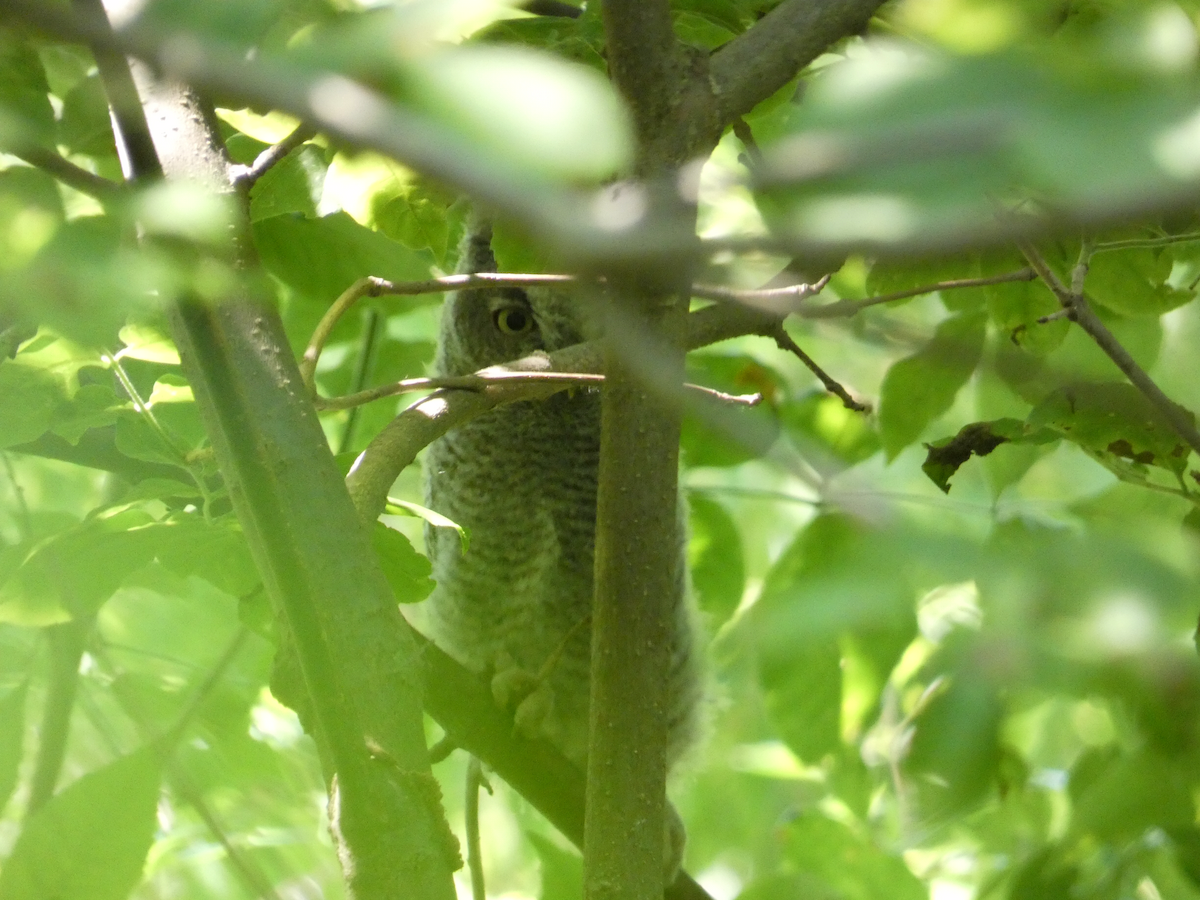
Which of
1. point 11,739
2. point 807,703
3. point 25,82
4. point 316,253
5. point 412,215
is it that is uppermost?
point 25,82

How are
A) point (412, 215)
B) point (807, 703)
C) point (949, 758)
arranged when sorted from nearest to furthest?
1. point (412, 215)
2. point (949, 758)
3. point (807, 703)

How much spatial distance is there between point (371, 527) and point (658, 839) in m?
0.25

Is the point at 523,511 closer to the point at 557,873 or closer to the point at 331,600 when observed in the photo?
the point at 557,873

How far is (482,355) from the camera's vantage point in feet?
3.77

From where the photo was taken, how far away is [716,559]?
3.41ft

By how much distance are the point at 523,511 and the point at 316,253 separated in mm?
334

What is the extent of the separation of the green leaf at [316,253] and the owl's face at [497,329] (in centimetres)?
18

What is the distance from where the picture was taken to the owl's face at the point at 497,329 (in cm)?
112

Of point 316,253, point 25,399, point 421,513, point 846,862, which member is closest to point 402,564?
point 421,513

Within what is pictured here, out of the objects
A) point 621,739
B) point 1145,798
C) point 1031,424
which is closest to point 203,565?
point 621,739

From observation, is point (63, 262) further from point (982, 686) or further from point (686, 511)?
point (686, 511)

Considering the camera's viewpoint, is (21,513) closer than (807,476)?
No

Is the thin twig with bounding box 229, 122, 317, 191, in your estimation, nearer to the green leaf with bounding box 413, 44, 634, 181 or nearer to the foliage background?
the foliage background

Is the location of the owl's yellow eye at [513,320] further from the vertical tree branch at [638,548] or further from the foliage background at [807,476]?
the vertical tree branch at [638,548]
